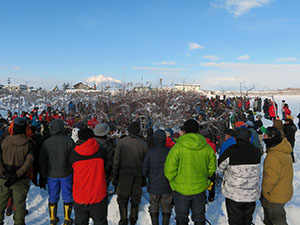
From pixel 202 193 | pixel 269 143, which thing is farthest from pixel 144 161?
pixel 269 143

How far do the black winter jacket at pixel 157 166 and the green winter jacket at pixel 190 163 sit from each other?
1.19 feet

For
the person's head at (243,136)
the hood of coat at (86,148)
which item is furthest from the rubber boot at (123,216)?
the person's head at (243,136)

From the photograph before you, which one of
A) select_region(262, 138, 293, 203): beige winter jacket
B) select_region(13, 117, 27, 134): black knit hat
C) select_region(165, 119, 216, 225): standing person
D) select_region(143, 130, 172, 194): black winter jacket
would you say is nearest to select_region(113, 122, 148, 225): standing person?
select_region(143, 130, 172, 194): black winter jacket

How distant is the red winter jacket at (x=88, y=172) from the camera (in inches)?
106

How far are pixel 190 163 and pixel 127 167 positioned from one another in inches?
44.0

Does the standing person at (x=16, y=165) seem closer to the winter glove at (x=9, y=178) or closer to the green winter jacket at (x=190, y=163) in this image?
the winter glove at (x=9, y=178)

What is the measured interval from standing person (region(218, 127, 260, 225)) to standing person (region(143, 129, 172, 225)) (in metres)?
0.78

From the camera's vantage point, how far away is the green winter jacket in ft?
8.97

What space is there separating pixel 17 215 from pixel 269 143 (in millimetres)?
3483

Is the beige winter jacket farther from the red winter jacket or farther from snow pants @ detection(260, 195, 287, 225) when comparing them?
the red winter jacket

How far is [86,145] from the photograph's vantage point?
267 centimetres

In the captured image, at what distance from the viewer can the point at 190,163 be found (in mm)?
2736

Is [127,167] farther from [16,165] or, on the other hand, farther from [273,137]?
[273,137]

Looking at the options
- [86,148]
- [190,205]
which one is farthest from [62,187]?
[190,205]
